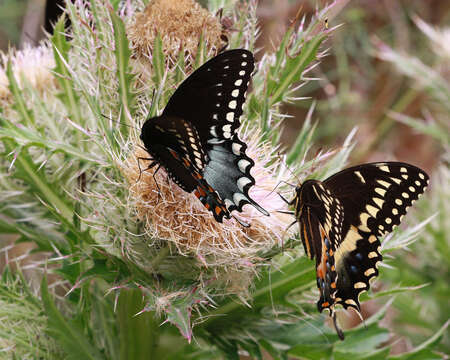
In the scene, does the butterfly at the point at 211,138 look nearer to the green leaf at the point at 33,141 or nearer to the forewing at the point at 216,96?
the forewing at the point at 216,96

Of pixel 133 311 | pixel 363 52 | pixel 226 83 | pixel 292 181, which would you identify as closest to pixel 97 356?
pixel 133 311

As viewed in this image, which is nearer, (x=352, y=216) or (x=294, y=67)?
(x=294, y=67)

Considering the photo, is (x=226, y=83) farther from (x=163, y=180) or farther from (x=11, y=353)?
(x=11, y=353)

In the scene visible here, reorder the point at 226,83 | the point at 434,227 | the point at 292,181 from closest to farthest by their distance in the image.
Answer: the point at 226,83, the point at 292,181, the point at 434,227

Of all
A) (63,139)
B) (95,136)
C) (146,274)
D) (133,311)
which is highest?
(95,136)

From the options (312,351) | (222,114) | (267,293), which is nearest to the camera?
(222,114)

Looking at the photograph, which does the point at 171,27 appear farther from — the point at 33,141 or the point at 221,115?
the point at 33,141

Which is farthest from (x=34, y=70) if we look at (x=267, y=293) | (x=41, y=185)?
(x=267, y=293)

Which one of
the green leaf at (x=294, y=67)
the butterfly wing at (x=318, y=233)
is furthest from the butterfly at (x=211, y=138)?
the green leaf at (x=294, y=67)
